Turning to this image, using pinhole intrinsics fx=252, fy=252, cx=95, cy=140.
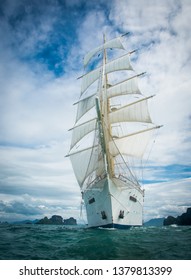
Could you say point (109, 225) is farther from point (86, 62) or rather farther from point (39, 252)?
point (86, 62)

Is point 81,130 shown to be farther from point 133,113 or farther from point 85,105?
point 133,113

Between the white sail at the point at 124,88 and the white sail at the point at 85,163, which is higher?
the white sail at the point at 124,88

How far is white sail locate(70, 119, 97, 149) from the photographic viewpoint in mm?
26528

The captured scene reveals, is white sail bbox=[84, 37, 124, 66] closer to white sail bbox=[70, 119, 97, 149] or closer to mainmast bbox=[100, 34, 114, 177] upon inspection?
mainmast bbox=[100, 34, 114, 177]

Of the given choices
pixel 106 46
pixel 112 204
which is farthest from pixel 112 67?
pixel 112 204

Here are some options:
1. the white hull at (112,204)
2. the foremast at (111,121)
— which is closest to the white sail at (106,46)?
the foremast at (111,121)

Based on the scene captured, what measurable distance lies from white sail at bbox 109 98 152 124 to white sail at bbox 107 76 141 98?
210 cm

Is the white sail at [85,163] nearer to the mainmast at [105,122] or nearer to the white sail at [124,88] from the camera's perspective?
the mainmast at [105,122]

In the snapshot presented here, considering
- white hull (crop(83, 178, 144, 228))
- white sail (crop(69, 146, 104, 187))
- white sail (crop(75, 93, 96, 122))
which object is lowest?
white hull (crop(83, 178, 144, 228))

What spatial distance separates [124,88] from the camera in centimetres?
2777

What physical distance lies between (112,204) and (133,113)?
11.8 meters

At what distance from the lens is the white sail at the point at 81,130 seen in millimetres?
26528

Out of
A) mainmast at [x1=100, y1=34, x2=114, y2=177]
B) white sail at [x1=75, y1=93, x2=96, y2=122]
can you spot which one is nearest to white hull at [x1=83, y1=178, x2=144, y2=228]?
mainmast at [x1=100, y1=34, x2=114, y2=177]

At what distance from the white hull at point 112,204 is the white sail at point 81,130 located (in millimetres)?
8292
